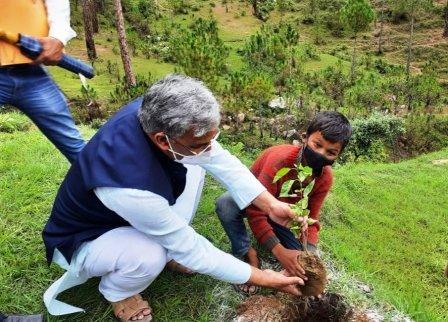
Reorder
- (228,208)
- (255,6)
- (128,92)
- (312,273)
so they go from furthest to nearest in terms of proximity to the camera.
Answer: (255,6), (128,92), (228,208), (312,273)

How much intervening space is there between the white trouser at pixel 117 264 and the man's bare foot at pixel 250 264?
631mm

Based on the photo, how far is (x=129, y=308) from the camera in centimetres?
219

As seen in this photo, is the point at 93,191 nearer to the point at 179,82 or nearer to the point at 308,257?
the point at 179,82

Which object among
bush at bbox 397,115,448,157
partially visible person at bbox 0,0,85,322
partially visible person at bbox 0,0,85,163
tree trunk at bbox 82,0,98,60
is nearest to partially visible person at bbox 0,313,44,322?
partially visible person at bbox 0,0,85,322

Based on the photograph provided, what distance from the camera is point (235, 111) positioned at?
11359mm

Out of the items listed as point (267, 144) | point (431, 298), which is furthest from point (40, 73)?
point (267, 144)

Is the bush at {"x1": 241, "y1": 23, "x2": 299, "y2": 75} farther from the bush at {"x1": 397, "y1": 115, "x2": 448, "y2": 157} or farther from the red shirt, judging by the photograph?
the red shirt

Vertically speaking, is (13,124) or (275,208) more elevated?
(275,208)

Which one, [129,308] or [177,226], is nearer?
[177,226]

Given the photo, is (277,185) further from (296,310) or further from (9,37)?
(9,37)

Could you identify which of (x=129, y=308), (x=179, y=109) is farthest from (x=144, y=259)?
(x=179, y=109)

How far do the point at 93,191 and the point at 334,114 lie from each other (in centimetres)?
139

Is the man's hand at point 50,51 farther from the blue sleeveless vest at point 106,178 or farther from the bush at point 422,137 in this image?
the bush at point 422,137

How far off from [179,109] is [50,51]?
1008mm
